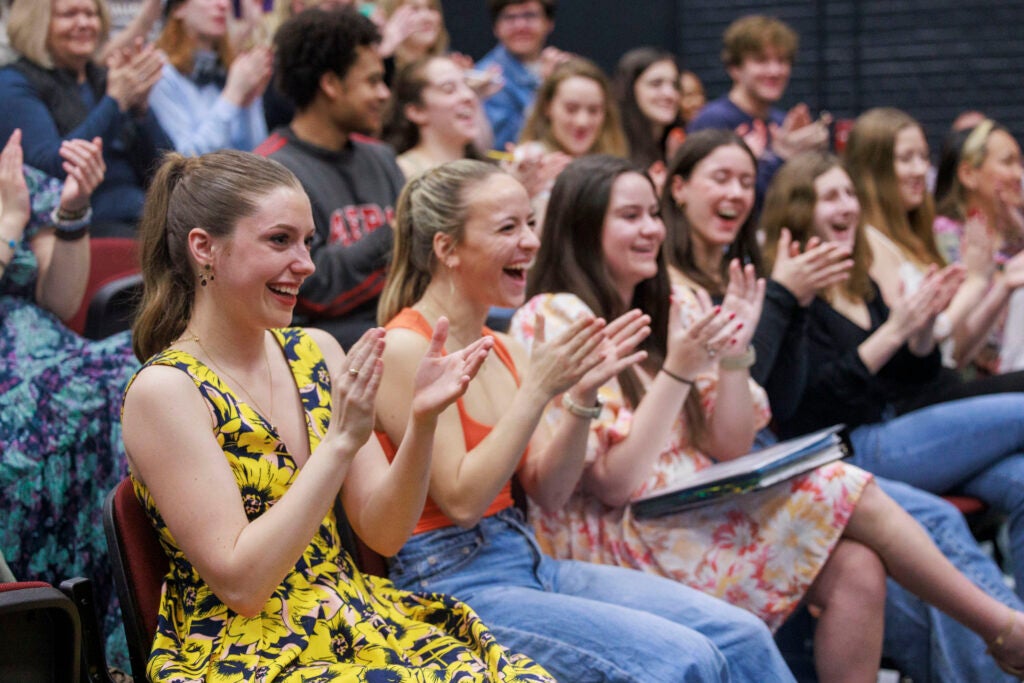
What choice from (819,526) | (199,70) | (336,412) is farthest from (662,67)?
(336,412)

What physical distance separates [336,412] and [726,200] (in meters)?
1.76

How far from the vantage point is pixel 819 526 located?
2.50 meters

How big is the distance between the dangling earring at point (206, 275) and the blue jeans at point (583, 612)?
0.60 meters

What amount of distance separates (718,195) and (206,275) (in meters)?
1.72

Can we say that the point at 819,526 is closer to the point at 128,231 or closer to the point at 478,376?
the point at 478,376

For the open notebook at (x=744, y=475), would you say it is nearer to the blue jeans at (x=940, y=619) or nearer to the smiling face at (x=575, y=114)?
the blue jeans at (x=940, y=619)

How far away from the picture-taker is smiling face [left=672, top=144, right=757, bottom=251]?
3141mm

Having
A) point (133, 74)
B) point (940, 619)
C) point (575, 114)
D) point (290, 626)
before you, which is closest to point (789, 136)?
point (575, 114)

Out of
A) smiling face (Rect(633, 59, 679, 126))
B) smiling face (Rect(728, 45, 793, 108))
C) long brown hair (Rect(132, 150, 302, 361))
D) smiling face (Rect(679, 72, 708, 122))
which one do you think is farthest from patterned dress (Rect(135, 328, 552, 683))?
smiling face (Rect(679, 72, 708, 122))

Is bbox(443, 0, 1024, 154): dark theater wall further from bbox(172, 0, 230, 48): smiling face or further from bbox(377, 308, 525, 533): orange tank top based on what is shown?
bbox(377, 308, 525, 533): orange tank top

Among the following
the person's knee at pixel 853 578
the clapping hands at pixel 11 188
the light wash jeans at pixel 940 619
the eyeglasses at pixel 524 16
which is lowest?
the light wash jeans at pixel 940 619

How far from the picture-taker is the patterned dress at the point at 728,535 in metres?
2.48

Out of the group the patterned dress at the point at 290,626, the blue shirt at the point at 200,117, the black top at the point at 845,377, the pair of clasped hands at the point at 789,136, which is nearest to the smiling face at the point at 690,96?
the pair of clasped hands at the point at 789,136

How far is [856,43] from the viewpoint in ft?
22.7
